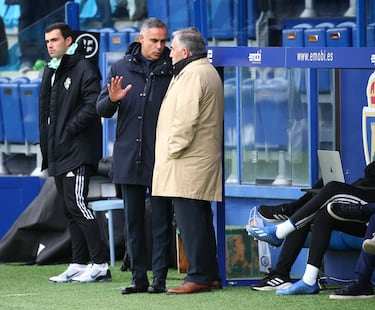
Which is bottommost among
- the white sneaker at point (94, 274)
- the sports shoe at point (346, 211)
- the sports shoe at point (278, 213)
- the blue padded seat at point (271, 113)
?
the white sneaker at point (94, 274)

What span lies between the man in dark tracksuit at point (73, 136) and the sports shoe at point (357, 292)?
2155 millimetres

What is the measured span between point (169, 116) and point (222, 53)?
0.73 m

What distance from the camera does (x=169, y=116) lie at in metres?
8.07

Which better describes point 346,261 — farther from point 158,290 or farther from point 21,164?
point 21,164

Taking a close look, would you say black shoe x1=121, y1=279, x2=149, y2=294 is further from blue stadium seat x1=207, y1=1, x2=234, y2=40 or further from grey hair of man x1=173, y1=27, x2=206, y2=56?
blue stadium seat x1=207, y1=1, x2=234, y2=40

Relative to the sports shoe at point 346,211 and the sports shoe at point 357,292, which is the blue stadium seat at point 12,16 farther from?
the sports shoe at point 357,292

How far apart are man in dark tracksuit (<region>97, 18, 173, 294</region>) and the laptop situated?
111cm

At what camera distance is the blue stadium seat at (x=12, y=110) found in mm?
13844

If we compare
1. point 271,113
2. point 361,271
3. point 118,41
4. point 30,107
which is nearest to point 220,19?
point 271,113


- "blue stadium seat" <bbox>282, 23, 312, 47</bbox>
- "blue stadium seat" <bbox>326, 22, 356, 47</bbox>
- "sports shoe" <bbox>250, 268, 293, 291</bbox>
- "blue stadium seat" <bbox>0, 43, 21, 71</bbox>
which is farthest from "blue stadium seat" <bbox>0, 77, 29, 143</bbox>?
"sports shoe" <bbox>250, 268, 293, 291</bbox>

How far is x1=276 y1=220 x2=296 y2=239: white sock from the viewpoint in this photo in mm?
8070

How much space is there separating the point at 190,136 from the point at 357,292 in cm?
143

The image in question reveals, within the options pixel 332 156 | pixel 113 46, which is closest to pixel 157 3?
pixel 113 46

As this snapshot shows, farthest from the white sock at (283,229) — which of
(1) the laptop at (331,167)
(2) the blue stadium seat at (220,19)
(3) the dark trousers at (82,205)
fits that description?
(2) the blue stadium seat at (220,19)
